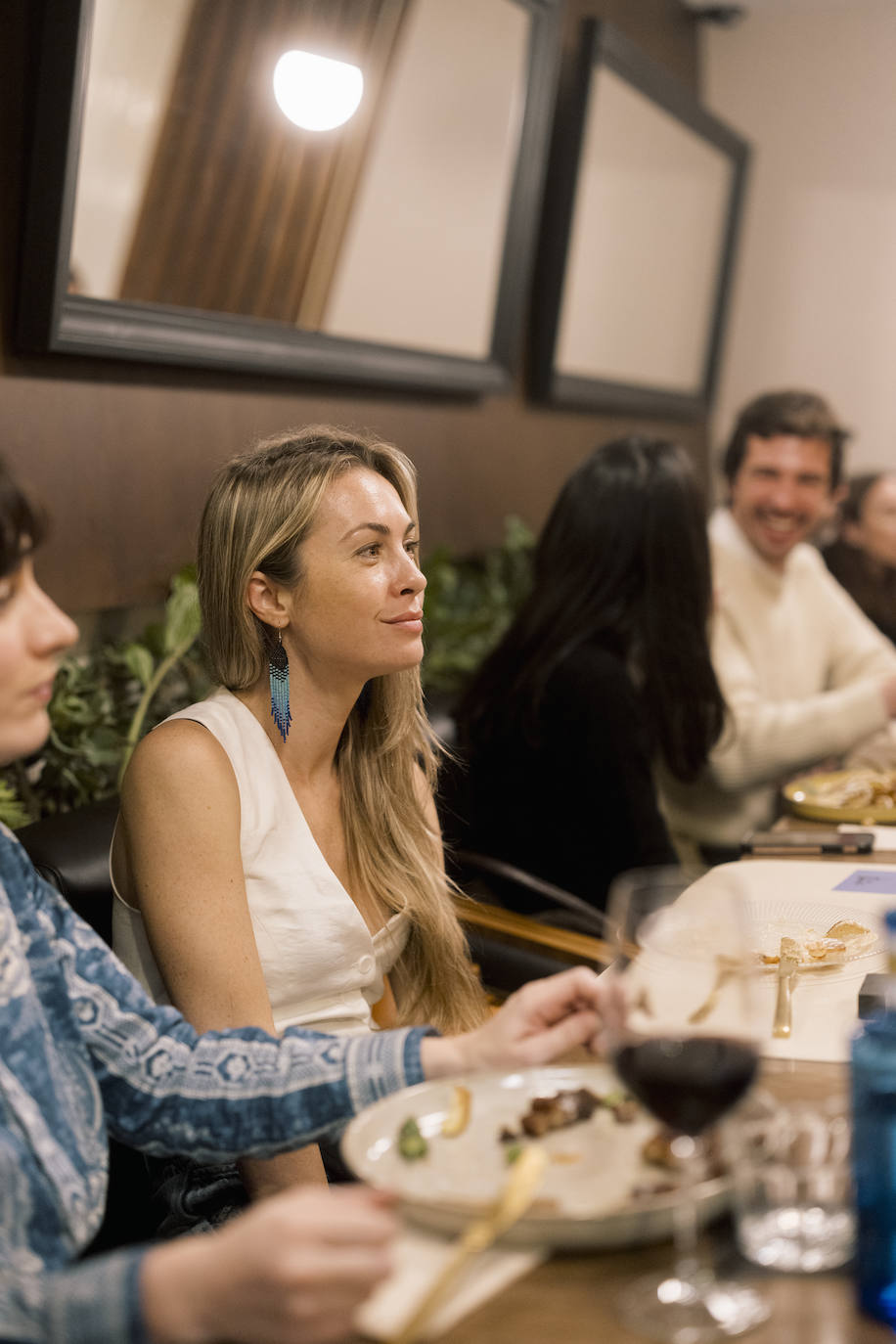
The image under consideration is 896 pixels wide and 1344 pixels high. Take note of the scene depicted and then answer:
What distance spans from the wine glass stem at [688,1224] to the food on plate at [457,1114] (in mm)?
183

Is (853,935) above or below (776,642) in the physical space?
below

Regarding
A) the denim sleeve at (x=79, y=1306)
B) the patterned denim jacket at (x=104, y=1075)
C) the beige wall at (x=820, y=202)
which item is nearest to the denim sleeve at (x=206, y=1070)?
the patterned denim jacket at (x=104, y=1075)

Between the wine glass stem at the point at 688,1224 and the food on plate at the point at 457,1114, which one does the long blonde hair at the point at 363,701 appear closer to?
the food on plate at the point at 457,1114

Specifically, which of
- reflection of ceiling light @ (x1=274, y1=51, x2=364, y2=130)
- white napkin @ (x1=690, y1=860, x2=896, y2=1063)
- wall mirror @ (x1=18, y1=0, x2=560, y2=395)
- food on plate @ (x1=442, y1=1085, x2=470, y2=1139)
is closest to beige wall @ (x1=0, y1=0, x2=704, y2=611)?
wall mirror @ (x1=18, y1=0, x2=560, y2=395)

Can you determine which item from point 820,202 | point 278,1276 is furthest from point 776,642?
point 278,1276

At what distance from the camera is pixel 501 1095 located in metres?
1.14

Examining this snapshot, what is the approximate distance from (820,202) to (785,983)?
470 centimetres

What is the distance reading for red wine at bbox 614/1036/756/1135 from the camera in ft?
2.96

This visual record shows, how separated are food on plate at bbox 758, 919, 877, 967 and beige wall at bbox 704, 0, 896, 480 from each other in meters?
4.25

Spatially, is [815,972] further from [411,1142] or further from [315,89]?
[315,89]

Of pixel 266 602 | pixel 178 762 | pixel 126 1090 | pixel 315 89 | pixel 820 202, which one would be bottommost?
pixel 126 1090

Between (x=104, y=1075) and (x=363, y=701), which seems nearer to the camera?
(x=104, y=1075)

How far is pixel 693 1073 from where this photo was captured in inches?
35.4

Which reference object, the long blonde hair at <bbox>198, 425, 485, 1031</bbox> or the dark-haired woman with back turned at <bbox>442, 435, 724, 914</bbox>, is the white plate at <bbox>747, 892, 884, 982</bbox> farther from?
the dark-haired woman with back turned at <bbox>442, 435, 724, 914</bbox>
